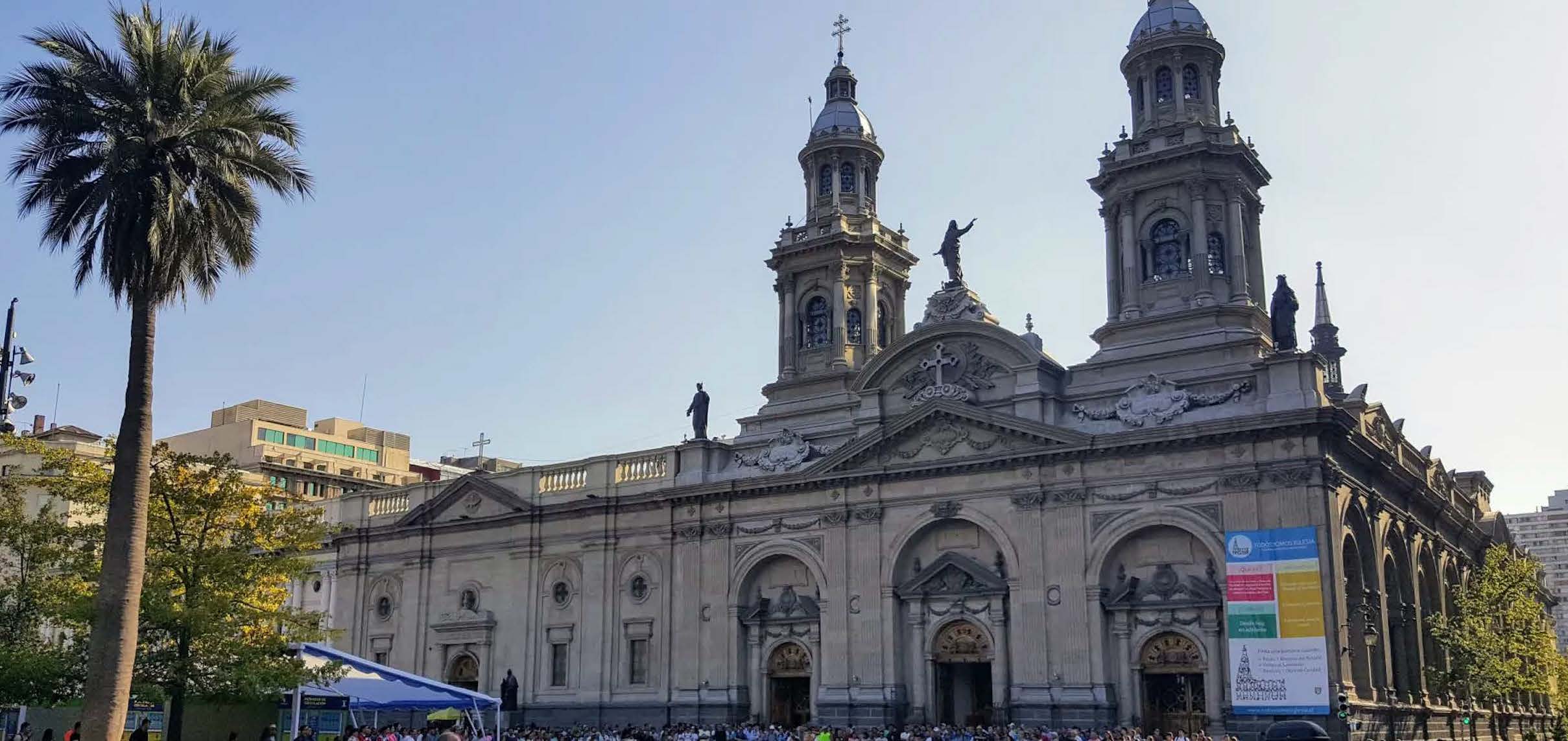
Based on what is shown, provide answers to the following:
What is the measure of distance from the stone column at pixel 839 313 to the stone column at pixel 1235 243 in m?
15.8

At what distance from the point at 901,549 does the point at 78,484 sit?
86.4 ft

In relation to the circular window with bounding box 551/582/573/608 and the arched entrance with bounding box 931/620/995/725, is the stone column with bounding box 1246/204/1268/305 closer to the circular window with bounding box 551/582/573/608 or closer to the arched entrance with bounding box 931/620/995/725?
the arched entrance with bounding box 931/620/995/725

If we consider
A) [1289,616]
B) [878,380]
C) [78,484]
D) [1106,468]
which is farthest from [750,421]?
[78,484]

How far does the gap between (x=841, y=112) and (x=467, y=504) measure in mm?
23494

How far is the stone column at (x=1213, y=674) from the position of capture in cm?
4459

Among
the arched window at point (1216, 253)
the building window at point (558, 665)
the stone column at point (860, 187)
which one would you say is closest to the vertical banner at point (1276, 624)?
the arched window at point (1216, 253)

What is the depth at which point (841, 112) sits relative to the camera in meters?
63.5

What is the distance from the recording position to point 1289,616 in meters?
42.8

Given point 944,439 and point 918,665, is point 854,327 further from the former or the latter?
point 918,665

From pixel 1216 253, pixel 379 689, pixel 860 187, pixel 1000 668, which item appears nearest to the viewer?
pixel 379 689

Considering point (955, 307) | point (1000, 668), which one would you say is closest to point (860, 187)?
point (955, 307)

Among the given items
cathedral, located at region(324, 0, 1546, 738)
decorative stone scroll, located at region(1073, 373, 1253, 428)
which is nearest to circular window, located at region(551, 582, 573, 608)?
cathedral, located at region(324, 0, 1546, 738)

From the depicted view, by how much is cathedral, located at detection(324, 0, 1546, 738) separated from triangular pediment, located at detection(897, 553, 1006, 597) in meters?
0.09

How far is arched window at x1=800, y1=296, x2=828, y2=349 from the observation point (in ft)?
202
